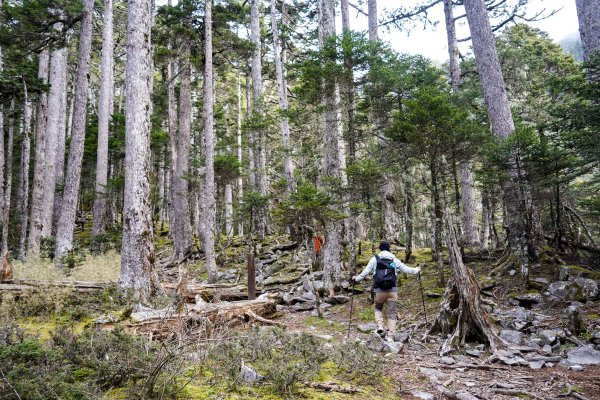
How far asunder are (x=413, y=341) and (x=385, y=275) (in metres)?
1.33

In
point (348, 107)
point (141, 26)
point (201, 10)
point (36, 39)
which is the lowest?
point (348, 107)

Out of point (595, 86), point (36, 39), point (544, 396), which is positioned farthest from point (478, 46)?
point (36, 39)

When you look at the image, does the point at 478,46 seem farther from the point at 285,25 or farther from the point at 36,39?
the point at 36,39

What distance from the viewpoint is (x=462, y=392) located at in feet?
14.9

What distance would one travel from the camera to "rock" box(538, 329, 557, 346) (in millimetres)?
6062

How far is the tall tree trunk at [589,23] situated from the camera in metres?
8.65

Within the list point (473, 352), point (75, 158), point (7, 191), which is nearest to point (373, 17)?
point (75, 158)

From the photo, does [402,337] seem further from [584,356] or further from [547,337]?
[584,356]

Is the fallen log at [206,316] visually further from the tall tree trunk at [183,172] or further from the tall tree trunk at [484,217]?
the tall tree trunk at [484,217]

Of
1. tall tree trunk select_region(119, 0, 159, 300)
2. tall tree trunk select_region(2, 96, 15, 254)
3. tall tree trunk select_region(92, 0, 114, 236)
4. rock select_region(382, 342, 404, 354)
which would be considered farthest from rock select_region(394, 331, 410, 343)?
tall tree trunk select_region(92, 0, 114, 236)

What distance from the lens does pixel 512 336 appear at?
6367mm

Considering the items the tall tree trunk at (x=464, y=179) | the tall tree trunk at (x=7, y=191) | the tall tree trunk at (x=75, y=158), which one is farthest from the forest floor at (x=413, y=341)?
the tall tree trunk at (x=7, y=191)

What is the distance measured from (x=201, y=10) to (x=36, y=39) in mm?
6708

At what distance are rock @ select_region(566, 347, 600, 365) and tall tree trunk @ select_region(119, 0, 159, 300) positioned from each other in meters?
7.76
